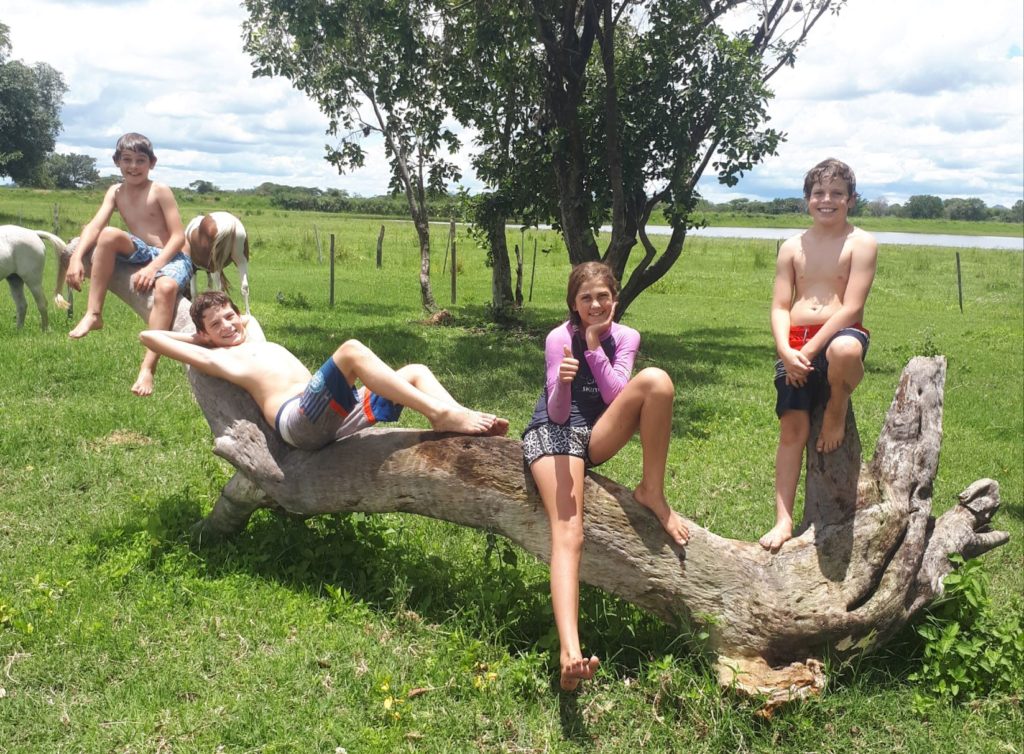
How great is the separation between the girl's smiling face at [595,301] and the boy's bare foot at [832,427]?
3.86 feet

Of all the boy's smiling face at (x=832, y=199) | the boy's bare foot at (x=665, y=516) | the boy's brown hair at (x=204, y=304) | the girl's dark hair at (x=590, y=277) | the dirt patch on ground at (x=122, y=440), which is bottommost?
the dirt patch on ground at (x=122, y=440)

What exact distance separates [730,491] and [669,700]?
336 centimetres

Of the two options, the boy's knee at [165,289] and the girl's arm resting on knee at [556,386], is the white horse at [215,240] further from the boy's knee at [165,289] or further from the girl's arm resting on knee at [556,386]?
the girl's arm resting on knee at [556,386]

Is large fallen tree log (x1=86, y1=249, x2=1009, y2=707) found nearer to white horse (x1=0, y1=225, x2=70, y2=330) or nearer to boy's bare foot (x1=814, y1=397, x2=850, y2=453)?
boy's bare foot (x1=814, y1=397, x2=850, y2=453)

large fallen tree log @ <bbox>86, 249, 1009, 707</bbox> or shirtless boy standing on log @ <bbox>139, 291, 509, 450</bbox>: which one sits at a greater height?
shirtless boy standing on log @ <bbox>139, 291, 509, 450</bbox>

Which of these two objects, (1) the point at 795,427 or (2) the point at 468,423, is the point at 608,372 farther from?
(1) the point at 795,427

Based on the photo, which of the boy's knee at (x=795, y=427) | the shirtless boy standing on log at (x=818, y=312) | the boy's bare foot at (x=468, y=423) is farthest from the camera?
the boy's bare foot at (x=468, y=423)

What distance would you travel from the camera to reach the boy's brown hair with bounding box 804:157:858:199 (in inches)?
165

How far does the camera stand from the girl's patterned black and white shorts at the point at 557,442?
13.6 feet

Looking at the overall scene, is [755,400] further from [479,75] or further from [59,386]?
[59,386]

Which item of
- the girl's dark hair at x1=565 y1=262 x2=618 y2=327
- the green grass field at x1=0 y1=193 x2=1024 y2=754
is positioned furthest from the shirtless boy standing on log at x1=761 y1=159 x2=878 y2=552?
the green grass field at x1=0 y1=193 x2=1024 y2=754

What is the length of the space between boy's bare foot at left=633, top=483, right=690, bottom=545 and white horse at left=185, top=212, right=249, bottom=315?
3145mm

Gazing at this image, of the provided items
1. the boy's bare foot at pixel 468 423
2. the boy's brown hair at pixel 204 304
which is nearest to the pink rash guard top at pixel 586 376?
the boy's bare foot at pixel 468 423

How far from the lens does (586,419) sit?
4246 millimetres
